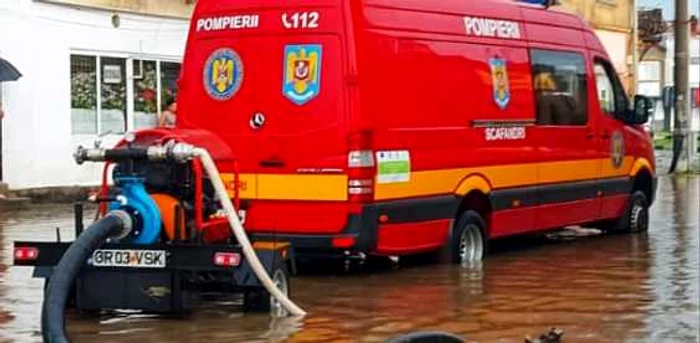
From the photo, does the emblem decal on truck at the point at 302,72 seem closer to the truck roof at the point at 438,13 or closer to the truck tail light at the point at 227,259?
the truck roof at the point at 438,13

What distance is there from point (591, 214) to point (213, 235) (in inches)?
269

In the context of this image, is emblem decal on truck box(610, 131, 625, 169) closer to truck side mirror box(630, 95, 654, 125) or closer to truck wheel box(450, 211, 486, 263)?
truck side mirror box(630, 95, 654, 125)

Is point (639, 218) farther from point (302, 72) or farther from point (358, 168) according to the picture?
point (302, 72)

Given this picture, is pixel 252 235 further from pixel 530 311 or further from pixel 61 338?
pixel 61 338

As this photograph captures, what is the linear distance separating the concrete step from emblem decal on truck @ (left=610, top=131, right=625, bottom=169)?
9.53m

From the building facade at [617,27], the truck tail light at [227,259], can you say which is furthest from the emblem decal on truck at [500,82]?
the building facade at [617,27]

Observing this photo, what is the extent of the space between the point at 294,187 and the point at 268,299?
1.95 meters

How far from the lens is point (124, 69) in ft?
82.2

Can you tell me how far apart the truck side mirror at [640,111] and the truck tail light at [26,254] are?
8.74 metres

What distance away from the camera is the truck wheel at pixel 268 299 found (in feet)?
32.6

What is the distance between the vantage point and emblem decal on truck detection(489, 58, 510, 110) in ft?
44.5

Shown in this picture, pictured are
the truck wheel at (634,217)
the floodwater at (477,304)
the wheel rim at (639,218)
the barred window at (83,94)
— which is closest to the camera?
the floodwater at (477,304)

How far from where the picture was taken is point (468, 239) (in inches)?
526

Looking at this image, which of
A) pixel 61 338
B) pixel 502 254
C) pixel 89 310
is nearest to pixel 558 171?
pixel 502 254
